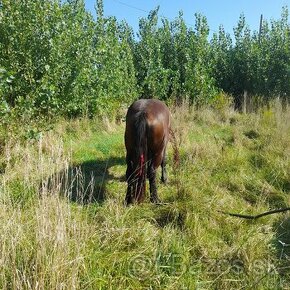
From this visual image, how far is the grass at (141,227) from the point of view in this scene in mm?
2551

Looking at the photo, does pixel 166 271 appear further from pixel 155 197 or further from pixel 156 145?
pixel 156 145

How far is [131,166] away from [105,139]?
3.14m

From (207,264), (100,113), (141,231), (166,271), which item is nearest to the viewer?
(166,271)

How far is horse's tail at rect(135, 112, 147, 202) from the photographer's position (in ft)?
13.8

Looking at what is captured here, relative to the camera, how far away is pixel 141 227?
11.7 feet

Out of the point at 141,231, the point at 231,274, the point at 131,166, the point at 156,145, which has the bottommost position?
the point at 231,274

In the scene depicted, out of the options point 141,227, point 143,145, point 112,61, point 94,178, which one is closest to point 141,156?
point 143,145

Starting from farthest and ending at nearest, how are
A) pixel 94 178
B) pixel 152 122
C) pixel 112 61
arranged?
pixel 112 61, pixel 94 178, pixel 152 122

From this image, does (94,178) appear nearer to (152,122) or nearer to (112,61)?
(152,122)

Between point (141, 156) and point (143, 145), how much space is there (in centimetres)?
15

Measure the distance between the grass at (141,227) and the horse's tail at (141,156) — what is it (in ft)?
0.65

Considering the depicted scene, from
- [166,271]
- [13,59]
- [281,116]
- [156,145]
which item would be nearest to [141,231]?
[166,271]

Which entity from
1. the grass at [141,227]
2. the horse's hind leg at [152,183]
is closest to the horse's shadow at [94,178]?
the grass at [141,227]

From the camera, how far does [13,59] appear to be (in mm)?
7117
